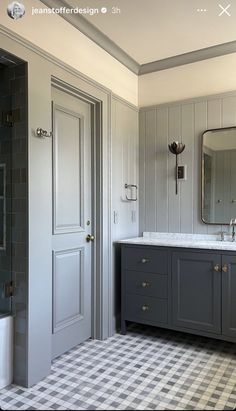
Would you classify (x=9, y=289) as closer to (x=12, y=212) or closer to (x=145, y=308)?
(x=12, y=212)

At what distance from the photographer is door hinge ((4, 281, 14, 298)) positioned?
7.09 feet

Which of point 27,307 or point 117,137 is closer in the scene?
point 27,307

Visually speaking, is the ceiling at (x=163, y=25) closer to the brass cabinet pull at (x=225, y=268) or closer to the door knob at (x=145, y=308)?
the brass cabinet pull at (x=225, y=268)

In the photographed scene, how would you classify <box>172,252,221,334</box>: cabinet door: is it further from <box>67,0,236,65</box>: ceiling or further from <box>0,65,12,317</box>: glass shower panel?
<box>67,0,236,65</box>: ceiling

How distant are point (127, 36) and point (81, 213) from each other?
62.3 inches

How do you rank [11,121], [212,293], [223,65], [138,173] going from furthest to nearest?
[138,173], [223,65], [212,293], [11,121]

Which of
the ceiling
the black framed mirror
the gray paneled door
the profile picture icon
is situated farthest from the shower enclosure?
the black framed mirror

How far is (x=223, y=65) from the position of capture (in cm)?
303

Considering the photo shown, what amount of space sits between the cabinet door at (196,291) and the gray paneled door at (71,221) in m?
0.77

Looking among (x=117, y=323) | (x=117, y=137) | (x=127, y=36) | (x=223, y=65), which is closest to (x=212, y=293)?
(x=117, y=323)

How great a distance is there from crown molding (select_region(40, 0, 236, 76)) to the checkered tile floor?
2575 mm

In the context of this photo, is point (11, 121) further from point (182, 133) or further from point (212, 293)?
point (212, 293)

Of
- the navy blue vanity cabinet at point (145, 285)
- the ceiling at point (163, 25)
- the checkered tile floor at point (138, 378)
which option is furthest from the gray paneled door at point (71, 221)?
the ceiling at point (163, 25)

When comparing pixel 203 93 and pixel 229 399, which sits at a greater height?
pixel 203 93
